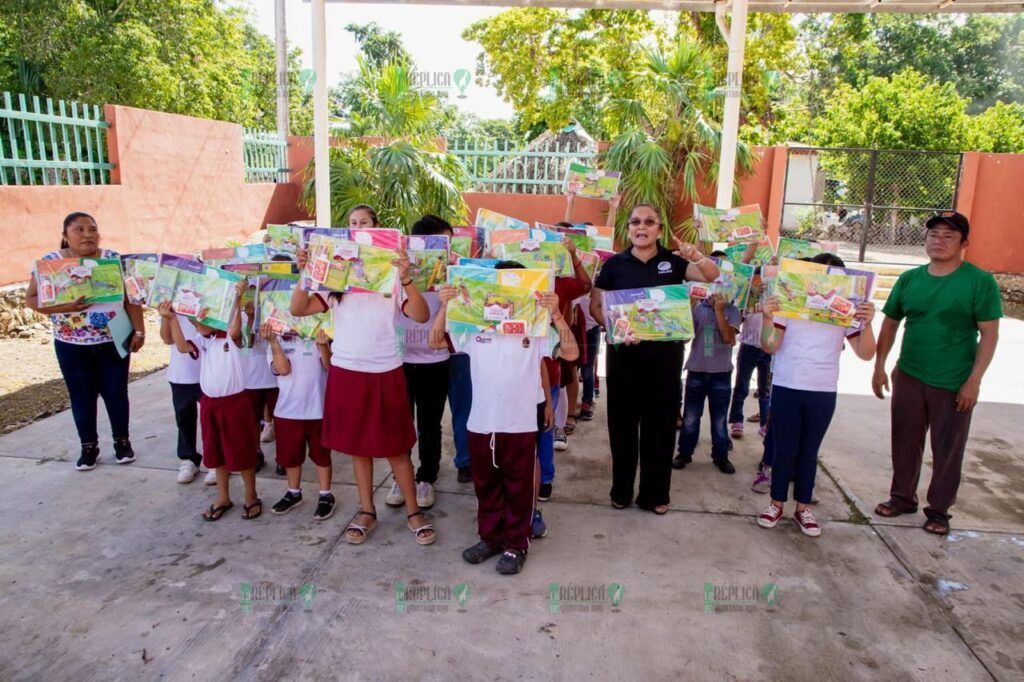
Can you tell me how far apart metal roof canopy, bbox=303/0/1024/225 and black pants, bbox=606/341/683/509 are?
15.1 feet

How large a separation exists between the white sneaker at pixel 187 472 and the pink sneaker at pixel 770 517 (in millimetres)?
3232

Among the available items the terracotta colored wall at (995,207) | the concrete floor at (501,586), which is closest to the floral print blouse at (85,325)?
the concrete floor at (501,586)

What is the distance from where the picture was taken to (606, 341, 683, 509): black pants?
12.6 feet

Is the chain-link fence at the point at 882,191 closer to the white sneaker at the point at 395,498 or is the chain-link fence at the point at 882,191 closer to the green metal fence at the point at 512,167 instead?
the green metal fence at the point at 512,167

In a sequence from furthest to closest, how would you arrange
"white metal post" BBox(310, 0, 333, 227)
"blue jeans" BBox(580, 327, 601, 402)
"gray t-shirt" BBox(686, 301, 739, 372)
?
"white metal post" BBox(310, 0, 333, 227)
"blue jeans" BBox(580, 327, 601, 402)
"gray t-shirt" BBox(686, 301, 739, 372)

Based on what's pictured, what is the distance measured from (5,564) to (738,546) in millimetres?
3454

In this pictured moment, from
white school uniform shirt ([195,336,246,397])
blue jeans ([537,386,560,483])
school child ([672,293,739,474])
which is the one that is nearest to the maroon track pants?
blue jeans ([537,386,560,483])

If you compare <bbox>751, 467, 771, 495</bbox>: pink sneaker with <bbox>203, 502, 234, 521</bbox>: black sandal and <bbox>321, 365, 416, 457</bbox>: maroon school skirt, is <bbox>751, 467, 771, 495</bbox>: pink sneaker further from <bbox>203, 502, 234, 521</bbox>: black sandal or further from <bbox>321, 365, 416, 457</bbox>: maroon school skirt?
<bbox>203, 502, 234, 521</bbox>: black sandal

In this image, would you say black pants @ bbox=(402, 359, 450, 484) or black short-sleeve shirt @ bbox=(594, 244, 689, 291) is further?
black pants @ bbox=(402, 359, 450, 484)

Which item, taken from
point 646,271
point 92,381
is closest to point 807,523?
point 646,271

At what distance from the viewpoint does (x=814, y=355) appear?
3656mm

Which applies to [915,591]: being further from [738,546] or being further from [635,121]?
[635,121]

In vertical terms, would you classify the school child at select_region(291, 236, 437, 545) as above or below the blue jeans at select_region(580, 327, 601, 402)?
above

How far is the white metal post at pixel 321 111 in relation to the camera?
706cm
